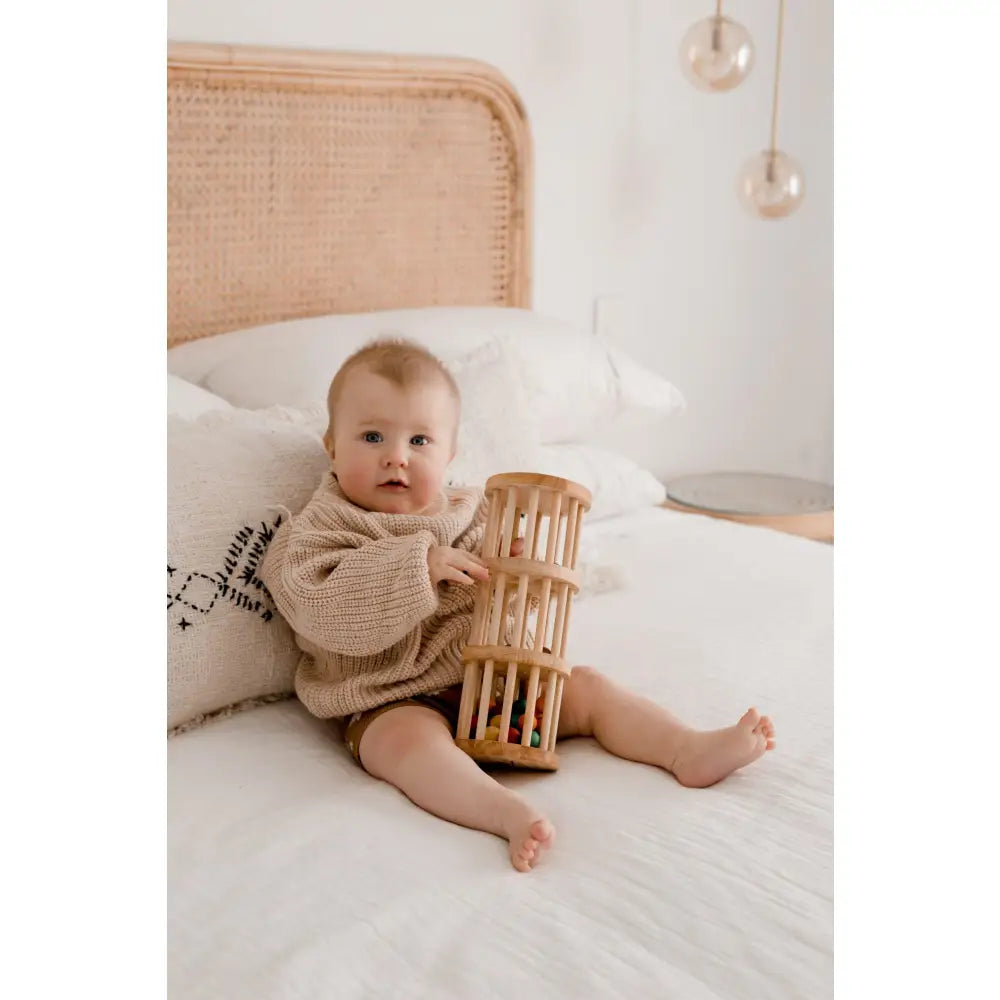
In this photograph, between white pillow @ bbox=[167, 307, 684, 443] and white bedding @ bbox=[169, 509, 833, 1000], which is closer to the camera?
white bedding @ bbox=[169, 509, 833, 1000]

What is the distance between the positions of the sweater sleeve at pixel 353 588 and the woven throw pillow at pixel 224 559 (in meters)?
0.04

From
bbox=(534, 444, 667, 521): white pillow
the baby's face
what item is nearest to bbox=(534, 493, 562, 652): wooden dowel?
the baby's face

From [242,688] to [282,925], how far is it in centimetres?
39

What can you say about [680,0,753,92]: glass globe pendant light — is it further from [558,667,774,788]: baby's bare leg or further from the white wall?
[558,667,774,788]: baby's bare leg

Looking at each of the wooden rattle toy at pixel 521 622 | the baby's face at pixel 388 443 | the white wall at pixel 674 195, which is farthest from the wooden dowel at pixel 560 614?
the white wall at pixel 674 195

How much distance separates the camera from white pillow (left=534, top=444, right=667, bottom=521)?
68.4 inches

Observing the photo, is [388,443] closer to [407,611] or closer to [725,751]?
[407,611]

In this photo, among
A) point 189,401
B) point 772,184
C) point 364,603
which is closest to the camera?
point 364,603

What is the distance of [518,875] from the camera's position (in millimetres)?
831

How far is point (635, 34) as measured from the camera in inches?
92.0

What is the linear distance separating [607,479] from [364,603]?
0.79 metres

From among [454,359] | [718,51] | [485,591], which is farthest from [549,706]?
[718,51]

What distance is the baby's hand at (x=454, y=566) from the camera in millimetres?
1021
